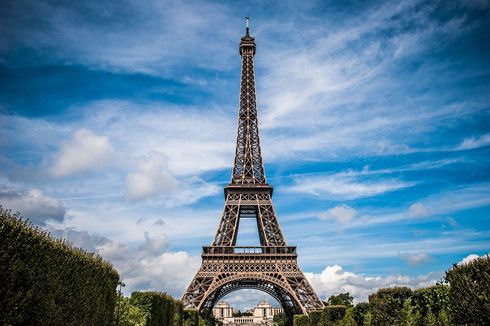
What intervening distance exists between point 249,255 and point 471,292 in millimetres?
31087

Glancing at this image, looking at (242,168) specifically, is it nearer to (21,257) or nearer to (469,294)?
(469,294)

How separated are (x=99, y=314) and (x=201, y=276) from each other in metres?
27.4

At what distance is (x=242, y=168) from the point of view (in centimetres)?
5209

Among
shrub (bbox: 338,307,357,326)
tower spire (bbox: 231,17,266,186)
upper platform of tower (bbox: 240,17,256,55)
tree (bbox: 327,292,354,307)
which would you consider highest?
upper platform of tower (bbox: 240,17,256,55)

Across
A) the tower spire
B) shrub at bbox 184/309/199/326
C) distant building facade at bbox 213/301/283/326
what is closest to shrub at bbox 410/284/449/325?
shrub at bbox 184/309/199/326

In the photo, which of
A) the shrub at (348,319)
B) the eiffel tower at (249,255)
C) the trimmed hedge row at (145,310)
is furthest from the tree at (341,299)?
the trimmed hedge row at (145,310)

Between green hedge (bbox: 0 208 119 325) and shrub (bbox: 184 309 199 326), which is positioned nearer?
green hedge (bbox: 0 208 119 325)

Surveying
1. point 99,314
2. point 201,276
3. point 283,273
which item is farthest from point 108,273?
point 283,273

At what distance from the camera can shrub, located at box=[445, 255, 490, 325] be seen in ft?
50.6

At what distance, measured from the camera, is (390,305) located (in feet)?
80.9

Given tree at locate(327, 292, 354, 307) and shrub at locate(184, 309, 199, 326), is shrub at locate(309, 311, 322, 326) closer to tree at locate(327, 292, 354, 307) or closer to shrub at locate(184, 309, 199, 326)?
shrub at locate(184, 309, 199, 326)

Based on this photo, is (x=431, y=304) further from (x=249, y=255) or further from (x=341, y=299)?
(x=341, y=299)

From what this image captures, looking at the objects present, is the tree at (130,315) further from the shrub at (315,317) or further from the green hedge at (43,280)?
the shrub at (315,317)

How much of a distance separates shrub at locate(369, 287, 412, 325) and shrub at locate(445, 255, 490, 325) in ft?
23.2
